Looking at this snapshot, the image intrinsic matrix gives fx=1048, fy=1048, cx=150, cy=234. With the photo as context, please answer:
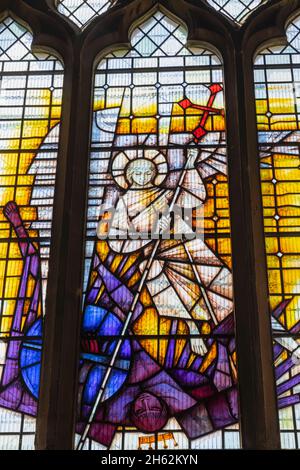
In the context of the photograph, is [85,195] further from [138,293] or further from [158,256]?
[138,293]

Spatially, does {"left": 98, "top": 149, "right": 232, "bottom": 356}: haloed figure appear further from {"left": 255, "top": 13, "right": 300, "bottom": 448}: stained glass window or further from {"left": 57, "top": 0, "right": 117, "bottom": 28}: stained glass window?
{"left": 57, "top": 0, "right": 117, "bottom": 28}: stained glass window

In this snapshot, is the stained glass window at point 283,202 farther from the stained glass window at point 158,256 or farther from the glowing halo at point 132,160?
the glowing halo at point 132,160

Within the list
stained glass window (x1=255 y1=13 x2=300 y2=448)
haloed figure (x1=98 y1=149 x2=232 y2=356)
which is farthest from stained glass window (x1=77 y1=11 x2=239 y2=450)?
stained glass window (x1=255 y1=13 x2=300 y2=448)

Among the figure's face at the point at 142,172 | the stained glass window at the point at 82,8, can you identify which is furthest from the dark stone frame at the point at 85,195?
the figure's face at the point at 142,172

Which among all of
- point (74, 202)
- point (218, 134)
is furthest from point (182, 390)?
point (218, 134)

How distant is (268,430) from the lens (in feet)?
22.6

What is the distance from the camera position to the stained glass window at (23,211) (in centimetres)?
737

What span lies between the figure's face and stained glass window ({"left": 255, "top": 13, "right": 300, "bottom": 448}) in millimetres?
875

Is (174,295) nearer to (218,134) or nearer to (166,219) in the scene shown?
(166,219)

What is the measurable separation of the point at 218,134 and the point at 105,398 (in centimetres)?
240

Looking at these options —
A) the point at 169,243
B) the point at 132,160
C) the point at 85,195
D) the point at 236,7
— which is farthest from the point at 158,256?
the point at 236,7

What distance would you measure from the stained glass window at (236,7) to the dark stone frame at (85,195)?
5.7 inches

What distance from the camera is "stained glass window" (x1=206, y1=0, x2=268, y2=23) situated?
900cm

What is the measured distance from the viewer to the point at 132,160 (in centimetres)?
836
